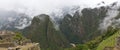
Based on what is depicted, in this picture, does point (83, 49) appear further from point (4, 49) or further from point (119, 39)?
point (119, 39)

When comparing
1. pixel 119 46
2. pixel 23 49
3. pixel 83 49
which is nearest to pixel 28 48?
pixel 23 49

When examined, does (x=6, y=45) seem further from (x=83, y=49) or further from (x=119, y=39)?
(x=83, y=49)

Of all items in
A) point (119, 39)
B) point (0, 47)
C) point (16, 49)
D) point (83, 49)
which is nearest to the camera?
point (119, 39)

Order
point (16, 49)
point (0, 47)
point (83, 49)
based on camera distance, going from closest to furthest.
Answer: point (16, 49), point (0, 47), point (83, 49)

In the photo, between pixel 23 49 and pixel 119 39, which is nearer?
pixel 119 39

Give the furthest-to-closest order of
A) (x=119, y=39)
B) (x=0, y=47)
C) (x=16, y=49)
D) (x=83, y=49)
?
(x=83, y=49)
(x=0, y=47)
(x=16, y=49)
(x=119, y=39)

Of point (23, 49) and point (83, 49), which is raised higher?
point (23, 49)

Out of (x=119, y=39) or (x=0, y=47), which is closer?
(x=119, y=39)

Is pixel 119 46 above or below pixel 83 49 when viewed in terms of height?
above

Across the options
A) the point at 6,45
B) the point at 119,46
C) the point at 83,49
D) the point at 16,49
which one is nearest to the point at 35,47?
the point at 6,45
